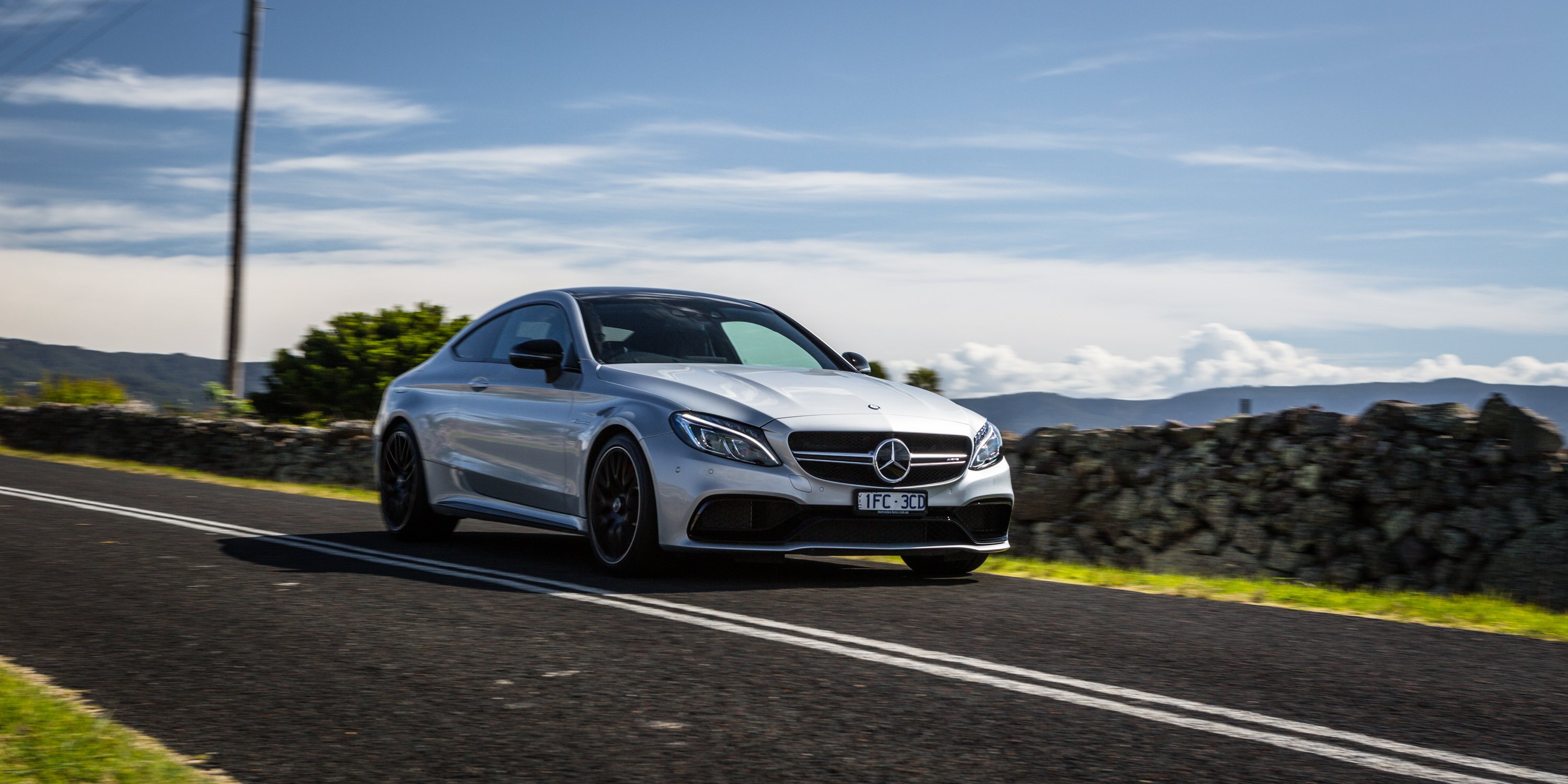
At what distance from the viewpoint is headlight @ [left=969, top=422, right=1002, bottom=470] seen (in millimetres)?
7383

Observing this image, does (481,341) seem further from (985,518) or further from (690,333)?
(985,518)

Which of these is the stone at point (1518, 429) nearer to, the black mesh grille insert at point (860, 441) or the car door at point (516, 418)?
the black mesh grille insert at point (860, 441)

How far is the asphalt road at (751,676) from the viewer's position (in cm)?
375

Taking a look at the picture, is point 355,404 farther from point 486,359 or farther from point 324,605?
point 324,605

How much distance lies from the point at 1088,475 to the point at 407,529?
19.7 ft

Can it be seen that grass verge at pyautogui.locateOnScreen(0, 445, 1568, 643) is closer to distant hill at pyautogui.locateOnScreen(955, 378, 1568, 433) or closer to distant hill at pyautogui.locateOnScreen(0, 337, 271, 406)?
distant hill at pyautogui.locateOnScreen(955, 378, 1568, 433)

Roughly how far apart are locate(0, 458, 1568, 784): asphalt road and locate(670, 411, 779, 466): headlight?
67cm

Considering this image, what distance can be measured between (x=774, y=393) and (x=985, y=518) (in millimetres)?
1313

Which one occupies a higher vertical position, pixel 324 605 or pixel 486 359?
pixel 486 359

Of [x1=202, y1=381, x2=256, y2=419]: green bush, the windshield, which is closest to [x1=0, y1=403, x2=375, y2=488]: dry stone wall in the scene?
[x1=202, y1=381, x2=256, y2=419]: green bush

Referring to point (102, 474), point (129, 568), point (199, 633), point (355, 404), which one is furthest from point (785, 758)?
point (355, 404)

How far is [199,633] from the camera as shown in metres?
Answer: 5.46

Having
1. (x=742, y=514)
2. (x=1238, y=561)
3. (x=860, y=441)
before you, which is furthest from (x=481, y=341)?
(x=1238, y=561)

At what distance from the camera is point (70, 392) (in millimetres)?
26953
